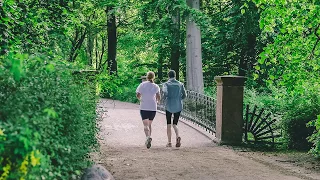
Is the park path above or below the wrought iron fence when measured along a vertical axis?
below

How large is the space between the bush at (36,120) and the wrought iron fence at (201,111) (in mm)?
8916

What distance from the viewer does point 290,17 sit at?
1002cm

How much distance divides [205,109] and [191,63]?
703cm

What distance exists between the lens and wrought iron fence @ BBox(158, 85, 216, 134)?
596 inches

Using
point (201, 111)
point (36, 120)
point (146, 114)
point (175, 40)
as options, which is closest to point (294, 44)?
point (146, 114)

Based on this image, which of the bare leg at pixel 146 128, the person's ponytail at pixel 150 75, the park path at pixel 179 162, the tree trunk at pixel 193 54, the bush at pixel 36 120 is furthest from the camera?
the tree trunk at pixel 193 54

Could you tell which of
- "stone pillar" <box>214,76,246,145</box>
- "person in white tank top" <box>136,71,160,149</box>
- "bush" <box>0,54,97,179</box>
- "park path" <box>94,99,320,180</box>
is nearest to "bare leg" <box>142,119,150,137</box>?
"person in white tank top" <box>136,71,160,149</box>

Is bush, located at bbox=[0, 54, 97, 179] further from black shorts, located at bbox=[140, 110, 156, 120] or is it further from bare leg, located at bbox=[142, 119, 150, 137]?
black shorts, located at bbox=[140, 110, 156, 120]

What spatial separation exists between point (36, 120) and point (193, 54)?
18.7 m

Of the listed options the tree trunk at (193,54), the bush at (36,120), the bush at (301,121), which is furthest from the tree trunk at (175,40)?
the bush at (36,120)

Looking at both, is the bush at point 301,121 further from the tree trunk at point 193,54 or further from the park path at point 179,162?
the tree trunk at point 193,54

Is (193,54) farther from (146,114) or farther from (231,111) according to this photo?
(146,114)

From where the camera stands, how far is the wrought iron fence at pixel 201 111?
15.1 meters

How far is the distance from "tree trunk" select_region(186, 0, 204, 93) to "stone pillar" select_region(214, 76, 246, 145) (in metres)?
9.55
